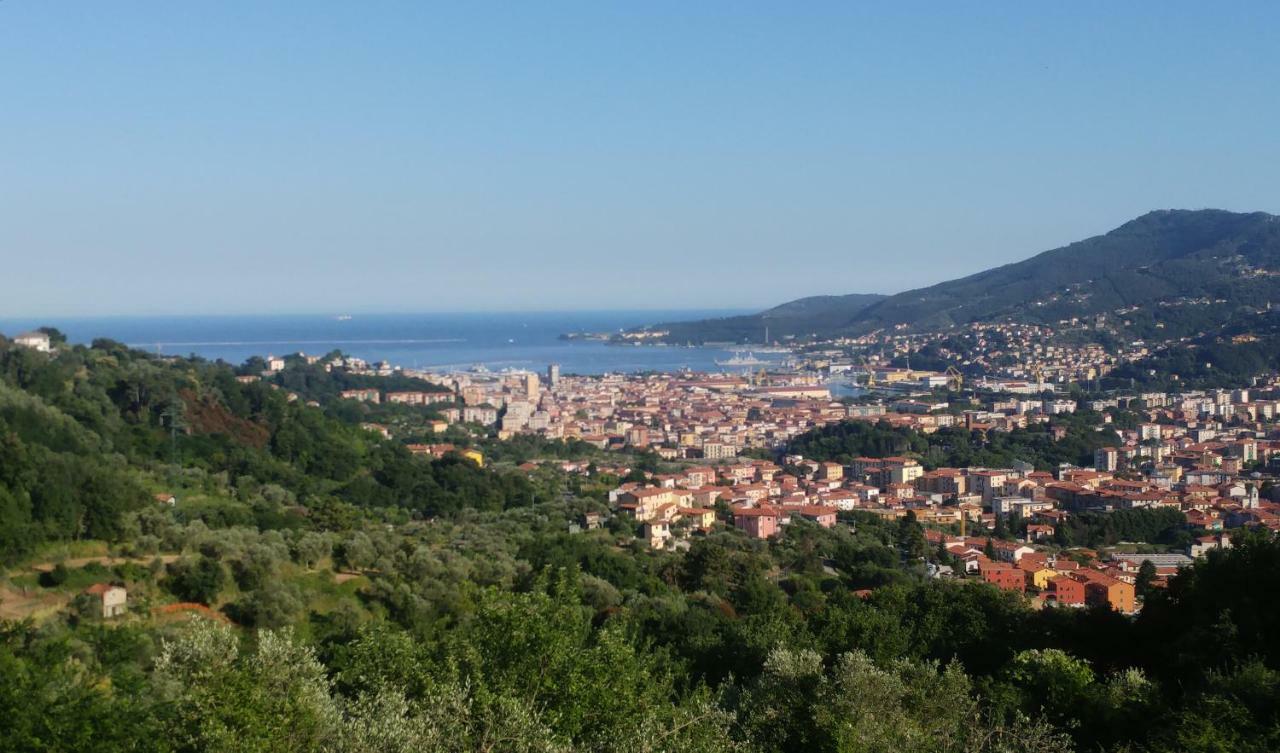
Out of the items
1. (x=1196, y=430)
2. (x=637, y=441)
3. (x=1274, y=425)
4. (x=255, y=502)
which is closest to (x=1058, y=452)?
(x=1196, y=430)

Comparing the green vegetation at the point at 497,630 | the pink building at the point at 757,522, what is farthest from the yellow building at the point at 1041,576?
the pink building at the point at 757,522

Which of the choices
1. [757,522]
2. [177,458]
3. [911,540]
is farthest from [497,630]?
[757,522]

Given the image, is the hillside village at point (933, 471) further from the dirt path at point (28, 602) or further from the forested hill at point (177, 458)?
the dirt path at point (28, 602)

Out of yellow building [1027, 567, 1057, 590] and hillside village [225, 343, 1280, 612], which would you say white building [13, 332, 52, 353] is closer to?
hillside village [225, 343, 1280, 612]

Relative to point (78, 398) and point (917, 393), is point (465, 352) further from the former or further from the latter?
point (78, 398)

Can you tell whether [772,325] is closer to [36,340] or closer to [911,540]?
[36,340]

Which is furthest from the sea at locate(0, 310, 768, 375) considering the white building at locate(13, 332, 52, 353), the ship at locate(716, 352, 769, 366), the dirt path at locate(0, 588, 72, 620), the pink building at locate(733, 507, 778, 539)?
the dirt path at locate(0, 588, 72, 620)
